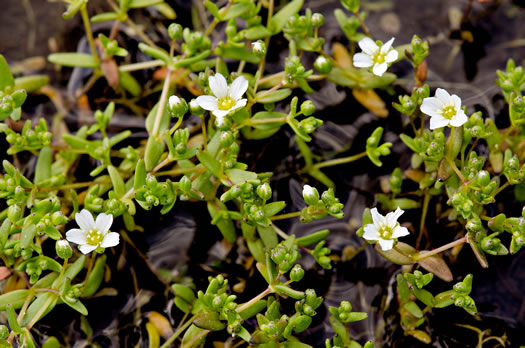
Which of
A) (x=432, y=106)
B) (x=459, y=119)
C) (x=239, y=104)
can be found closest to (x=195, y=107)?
(x=239, y=104)

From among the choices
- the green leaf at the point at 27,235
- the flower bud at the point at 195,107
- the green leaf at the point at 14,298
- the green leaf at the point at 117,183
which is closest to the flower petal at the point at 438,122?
the flower bud at the point at 195,107

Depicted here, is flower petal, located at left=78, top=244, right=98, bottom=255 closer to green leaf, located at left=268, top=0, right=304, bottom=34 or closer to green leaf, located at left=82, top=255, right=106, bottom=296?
green leaf, located at left=82, top=255, right=106, bottom=296

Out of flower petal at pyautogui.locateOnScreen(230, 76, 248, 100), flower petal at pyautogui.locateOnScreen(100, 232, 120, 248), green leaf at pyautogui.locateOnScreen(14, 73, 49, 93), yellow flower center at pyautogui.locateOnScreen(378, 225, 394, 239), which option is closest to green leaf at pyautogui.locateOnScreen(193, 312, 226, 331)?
flower petal at pyautogui.locateOnScreen(100, 232, 120, 248)

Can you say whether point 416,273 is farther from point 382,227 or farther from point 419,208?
point 419,208

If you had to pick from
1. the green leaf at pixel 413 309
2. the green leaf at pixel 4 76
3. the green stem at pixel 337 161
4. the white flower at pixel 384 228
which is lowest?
the green leaf at pixel 413 309

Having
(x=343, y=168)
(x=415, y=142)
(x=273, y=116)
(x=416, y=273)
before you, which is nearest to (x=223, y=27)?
(x=273, y=116)

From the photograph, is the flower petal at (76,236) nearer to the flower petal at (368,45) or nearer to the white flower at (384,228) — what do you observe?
the white flower at (384,228)
